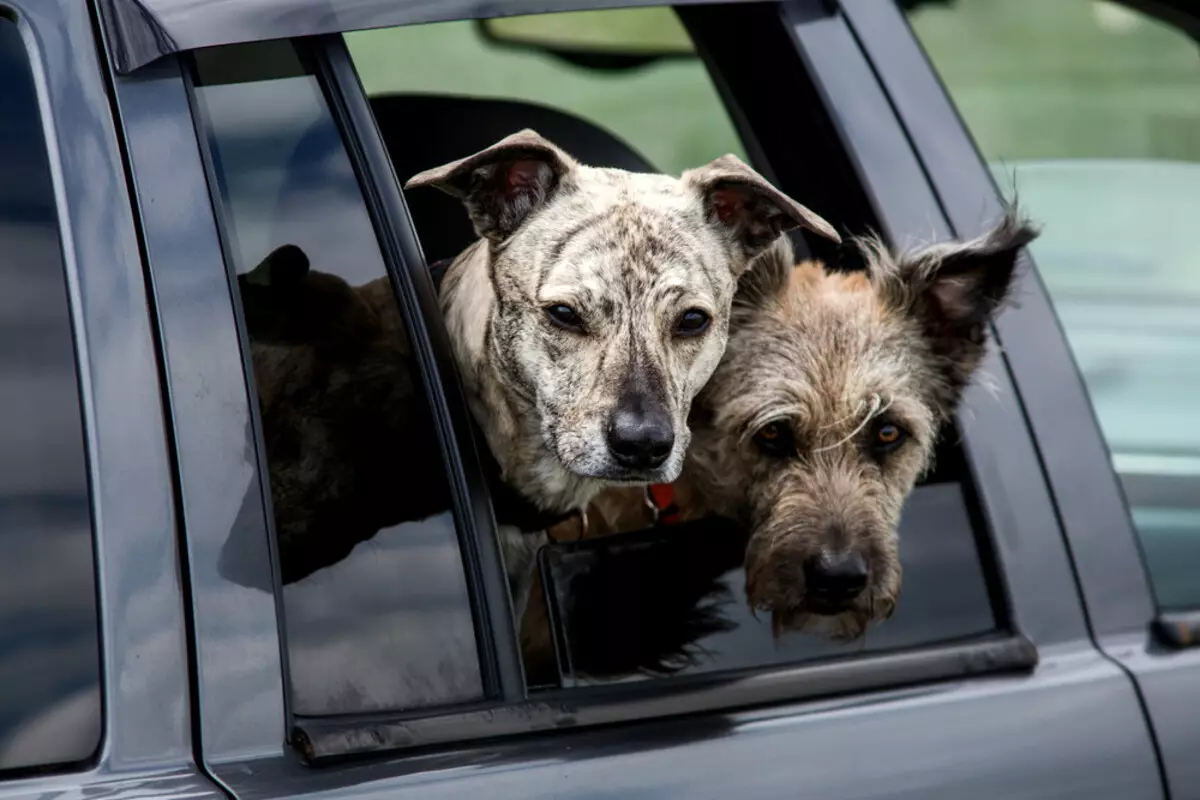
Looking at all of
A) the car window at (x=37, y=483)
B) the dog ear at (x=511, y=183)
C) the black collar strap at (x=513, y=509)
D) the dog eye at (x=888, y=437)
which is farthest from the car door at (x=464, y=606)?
the black collar strap at (x=513, y=509)

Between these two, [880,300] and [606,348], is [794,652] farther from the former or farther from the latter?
[880,300]

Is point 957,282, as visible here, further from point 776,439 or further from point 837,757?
point 837,757

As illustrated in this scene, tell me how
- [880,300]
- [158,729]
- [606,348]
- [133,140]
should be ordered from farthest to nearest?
[880,300]
[606,348]
[133,140]
[158,729]

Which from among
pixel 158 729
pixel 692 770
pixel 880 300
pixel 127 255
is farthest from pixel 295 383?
pixel 880 300

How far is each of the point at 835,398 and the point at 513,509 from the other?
678 mm

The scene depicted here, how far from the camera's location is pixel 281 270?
7.41 feet

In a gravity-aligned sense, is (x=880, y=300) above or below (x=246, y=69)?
below

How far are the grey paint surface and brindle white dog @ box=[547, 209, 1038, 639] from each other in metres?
1.18

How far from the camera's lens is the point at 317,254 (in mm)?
2293

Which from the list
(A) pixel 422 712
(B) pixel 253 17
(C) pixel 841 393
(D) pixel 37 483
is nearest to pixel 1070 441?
(C) pixel 841 393

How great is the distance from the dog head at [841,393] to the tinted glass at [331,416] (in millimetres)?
792

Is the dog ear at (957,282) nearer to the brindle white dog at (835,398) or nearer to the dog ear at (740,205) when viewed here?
the brindle white dog at (835,398)

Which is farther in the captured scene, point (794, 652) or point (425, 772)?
point (794, 652)

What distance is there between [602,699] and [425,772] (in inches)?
11.6
